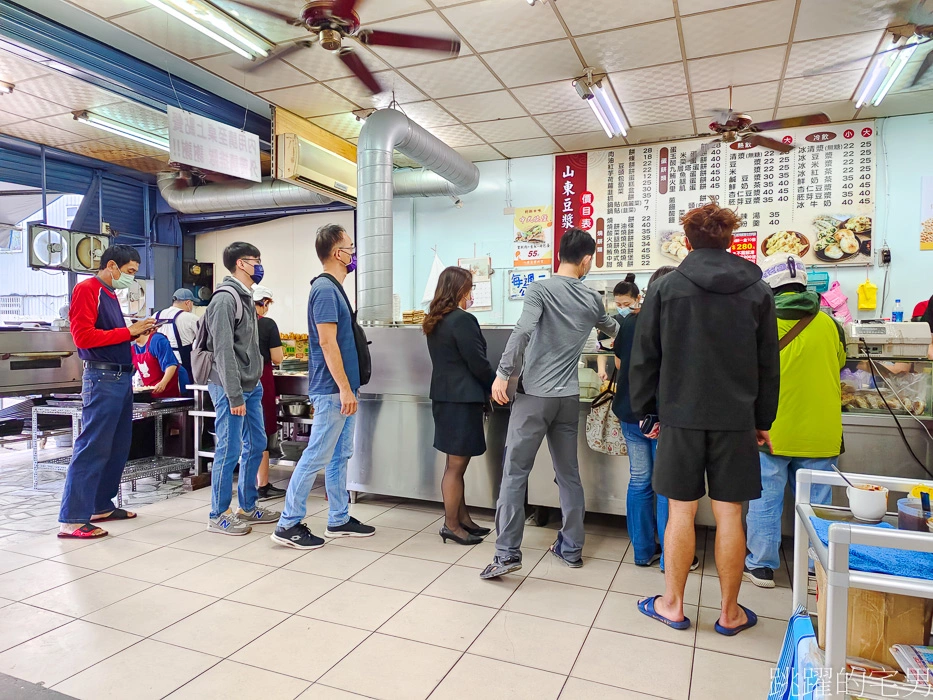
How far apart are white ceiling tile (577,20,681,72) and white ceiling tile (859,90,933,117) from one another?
2195 millimetres

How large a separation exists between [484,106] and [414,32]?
1273 mm

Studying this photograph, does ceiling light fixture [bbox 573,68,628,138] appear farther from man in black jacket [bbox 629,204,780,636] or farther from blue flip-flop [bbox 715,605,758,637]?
blue flip-flop [bbox 715,605,758,637]

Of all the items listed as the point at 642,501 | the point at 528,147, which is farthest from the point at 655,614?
the point at 528,147

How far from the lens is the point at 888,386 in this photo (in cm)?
296

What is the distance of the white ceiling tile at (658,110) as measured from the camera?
5199mm

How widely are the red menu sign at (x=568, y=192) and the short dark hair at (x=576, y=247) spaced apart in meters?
3.71

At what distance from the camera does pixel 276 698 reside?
192 cm

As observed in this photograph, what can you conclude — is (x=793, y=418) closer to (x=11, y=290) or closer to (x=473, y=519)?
(x=473, y=519)

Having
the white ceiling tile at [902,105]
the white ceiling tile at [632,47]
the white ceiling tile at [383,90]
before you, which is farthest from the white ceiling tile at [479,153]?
the white ceiling tile at [902,105]

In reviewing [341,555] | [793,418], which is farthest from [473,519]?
[793,418]

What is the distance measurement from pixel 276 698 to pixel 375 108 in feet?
16.7

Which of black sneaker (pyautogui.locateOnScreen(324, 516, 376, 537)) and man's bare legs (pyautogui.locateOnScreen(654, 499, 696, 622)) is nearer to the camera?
man's bare legs (pyautogui.locateOnScreen(654, 499, 696, 622))

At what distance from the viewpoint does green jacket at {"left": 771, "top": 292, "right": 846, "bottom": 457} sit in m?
2.68

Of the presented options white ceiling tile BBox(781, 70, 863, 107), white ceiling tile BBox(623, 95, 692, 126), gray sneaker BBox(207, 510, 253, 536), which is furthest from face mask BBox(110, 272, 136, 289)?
white ceiling tile BBox(781, 70, 863, 107)
